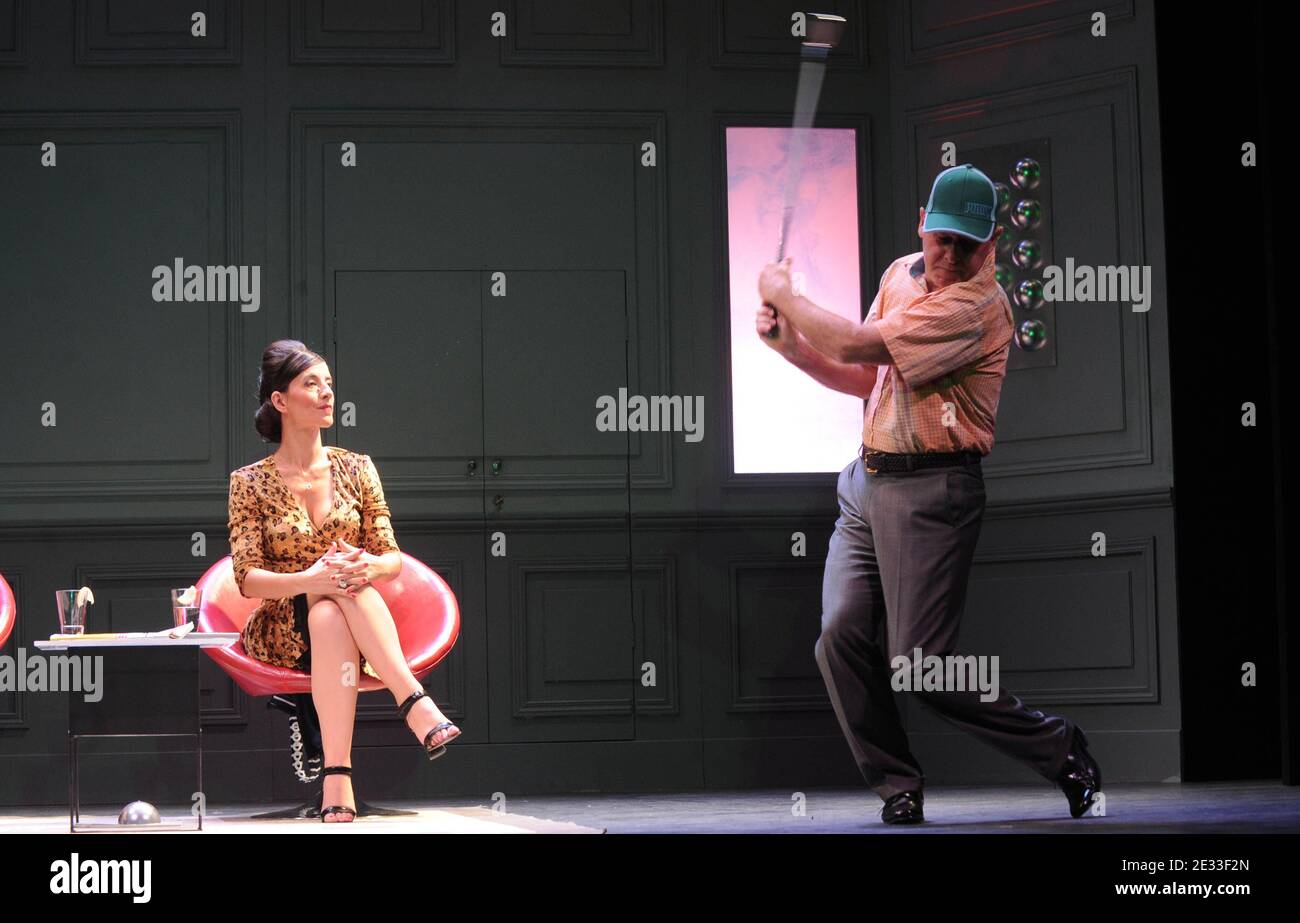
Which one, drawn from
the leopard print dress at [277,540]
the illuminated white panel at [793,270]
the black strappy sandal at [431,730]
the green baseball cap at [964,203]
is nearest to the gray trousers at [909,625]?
the green baseball cap at [964,203]

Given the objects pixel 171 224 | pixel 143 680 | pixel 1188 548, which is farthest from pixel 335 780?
pixel 1188 548

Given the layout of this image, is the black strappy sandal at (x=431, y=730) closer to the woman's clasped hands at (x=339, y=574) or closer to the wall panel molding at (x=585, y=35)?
the woman's clasped hands at (x=339, y=574)

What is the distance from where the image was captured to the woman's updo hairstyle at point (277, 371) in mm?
4594

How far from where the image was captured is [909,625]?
3879mm

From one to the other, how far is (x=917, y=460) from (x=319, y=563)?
162 centimetres

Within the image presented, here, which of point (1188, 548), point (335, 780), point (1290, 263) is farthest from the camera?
point (1188, 548)

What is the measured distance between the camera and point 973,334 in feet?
12.8

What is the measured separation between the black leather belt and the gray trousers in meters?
0.02

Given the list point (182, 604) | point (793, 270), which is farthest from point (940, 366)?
point (793, 270)

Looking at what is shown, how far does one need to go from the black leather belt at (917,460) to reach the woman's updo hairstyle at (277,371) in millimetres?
1625
